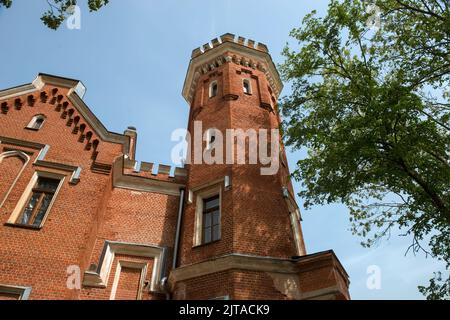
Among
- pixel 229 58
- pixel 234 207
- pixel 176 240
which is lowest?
pixel 176 240

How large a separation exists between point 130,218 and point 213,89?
27.7 feet

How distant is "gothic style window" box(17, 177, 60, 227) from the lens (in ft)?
32.0

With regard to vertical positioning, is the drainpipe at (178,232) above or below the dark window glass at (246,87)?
below

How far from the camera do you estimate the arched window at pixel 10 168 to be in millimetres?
10078

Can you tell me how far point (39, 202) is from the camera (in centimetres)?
1024

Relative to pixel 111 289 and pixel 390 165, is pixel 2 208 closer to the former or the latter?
pixel 111 289

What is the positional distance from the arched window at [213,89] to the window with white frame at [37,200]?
336 inches

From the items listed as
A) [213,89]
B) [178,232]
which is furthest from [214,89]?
[178,232]

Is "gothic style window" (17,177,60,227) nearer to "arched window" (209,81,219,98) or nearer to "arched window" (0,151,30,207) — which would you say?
"arched window" (0,151,30,207)

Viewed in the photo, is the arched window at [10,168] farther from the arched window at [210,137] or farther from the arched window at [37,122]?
the arched window at [210,137]

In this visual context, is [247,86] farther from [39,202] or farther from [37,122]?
[39,202]

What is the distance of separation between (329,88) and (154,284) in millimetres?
10347

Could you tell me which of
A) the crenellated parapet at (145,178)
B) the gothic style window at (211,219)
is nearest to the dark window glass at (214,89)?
the crenellated parapet at (145,178)

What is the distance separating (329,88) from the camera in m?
13.2
